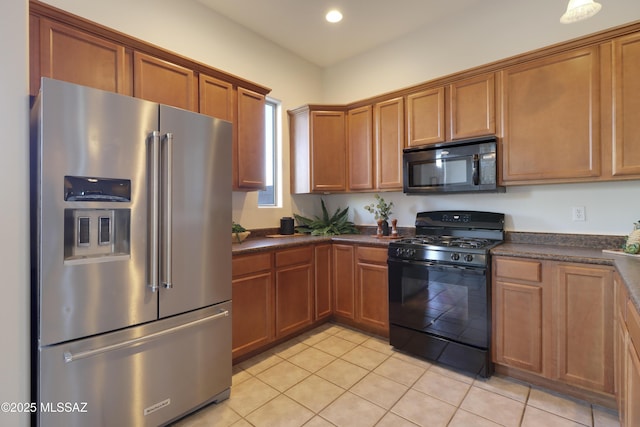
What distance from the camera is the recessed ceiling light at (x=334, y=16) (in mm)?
2943

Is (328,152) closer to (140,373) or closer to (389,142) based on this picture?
(389,142)

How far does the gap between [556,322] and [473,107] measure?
1.75 metres

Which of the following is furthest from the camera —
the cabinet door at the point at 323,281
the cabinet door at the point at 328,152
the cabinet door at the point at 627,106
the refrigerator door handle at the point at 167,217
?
the cabinet door at the point at 328,152

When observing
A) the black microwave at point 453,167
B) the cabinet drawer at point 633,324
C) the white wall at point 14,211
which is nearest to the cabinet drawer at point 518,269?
the black microwave at point 453,167

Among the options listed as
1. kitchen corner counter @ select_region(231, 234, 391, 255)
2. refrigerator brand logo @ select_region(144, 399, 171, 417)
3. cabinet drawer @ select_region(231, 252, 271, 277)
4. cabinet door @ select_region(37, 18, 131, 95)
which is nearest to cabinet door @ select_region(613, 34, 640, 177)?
kitchen corner counter @ select_region(231, 234, 391, 255)

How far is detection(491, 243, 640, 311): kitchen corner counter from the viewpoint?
1.39 metres

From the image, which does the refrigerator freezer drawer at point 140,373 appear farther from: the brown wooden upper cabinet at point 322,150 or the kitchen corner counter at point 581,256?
the kitchen corner counter at point 581,256

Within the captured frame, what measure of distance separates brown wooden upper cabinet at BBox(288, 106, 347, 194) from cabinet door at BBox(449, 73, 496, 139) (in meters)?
1.23

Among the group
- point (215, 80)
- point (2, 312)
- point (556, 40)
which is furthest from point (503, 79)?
point (2, 312)

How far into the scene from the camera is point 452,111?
2.71 meters

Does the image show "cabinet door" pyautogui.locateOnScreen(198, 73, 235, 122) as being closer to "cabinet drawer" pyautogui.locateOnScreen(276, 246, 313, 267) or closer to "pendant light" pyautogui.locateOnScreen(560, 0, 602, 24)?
"cabinet drawer" pyautogui.locateOnScreen(276, 246, 313, 267)

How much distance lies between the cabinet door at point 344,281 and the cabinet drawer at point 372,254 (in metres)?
0.10

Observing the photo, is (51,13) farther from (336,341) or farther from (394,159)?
(336,341)

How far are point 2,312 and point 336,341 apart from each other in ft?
7.60
